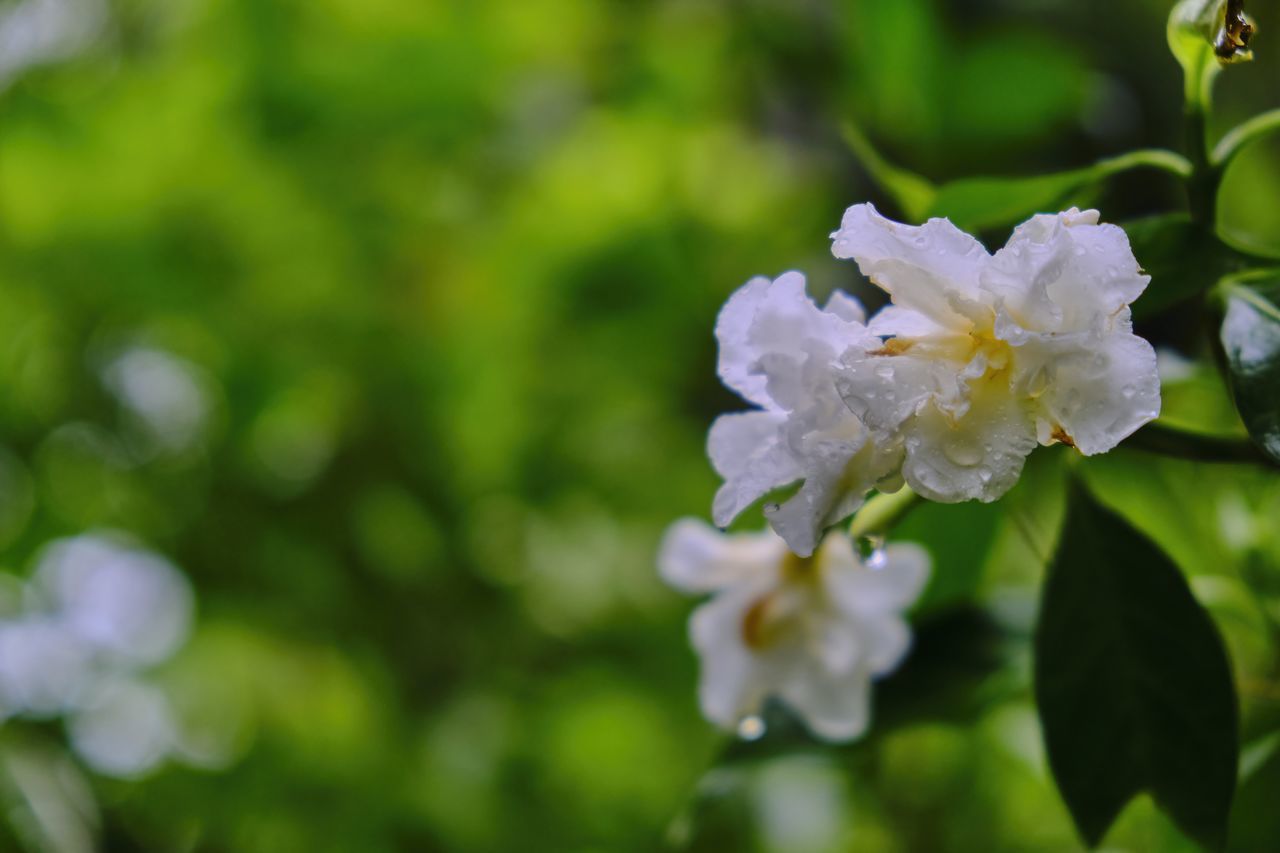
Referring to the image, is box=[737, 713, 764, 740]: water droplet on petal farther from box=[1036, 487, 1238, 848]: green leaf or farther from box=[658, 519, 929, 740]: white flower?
box=[1036, 487, 1238, 848]: green leaf

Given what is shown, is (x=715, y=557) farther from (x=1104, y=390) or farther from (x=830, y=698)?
(x=1104, y=390)

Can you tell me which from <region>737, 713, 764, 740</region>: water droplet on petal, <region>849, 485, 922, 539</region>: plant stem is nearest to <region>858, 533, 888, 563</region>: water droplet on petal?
<region>849, 485, 922, 539</region>: plant stem

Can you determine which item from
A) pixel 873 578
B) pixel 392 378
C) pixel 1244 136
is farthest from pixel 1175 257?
pixel 392 378

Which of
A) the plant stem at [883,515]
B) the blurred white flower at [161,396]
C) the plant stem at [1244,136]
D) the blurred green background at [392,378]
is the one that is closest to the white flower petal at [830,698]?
the plant stem at [883,515]

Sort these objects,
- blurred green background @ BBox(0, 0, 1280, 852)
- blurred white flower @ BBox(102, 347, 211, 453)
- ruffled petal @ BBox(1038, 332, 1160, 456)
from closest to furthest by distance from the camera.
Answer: ruffled petal @ BBox(1038, 332, 1160, 456), blurred green background @ BBox(0, 0, 1280, 852), blurred white flower @ BBox(102, 347, 211, 453)

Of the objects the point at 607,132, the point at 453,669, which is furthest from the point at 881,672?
the point at 607,132
